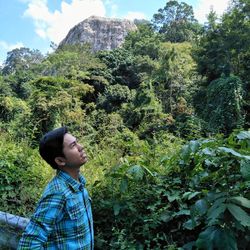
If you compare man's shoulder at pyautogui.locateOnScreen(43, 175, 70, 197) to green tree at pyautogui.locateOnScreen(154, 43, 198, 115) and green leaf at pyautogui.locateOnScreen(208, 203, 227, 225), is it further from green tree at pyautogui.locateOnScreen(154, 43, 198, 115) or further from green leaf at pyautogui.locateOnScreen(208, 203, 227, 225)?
green tree at pyautogui.locateOnScreen(154, 43, 198, 115)

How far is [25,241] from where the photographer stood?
4.09 ft

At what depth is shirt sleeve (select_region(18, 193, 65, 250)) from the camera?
4.09 ft

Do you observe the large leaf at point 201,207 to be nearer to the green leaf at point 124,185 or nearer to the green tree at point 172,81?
the green leaf at point 124,185

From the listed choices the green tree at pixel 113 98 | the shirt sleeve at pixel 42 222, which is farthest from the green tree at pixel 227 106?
the shirt sleeve at pixel 42 222

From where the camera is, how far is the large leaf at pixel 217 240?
1248mm

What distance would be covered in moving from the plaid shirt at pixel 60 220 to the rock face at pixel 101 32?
48514 millimetres

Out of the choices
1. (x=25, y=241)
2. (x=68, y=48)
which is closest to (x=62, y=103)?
(x=25, y=241)

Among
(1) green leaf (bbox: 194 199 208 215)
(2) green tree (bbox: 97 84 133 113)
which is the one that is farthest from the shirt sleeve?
(2) green tree (bbox: 97 84 133 113)

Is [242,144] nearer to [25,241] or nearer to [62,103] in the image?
[25,241]

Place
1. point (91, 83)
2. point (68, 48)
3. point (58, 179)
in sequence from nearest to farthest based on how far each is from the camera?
point (58, 179) < point (91, 83) < point (68, 48)

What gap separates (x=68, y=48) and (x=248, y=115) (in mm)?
18666

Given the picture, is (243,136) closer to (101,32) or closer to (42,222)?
(42,222)

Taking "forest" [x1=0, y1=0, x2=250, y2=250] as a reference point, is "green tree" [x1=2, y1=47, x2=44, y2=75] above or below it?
above

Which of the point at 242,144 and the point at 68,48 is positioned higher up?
the point at 68,48
